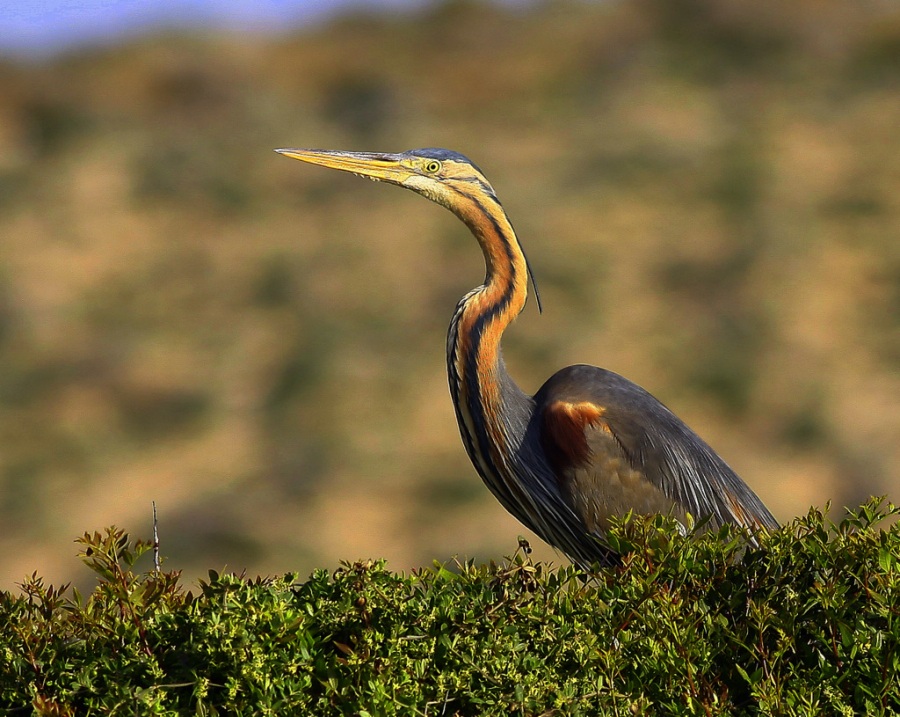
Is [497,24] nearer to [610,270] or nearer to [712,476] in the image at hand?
[610,270]

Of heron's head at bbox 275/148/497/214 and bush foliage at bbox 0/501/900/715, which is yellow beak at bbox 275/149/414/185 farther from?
bush foliage at bbox 0/501/900/715

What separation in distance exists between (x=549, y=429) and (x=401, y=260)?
15.0m

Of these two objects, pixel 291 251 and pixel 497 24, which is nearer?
pixel 291 251

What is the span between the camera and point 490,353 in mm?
5688

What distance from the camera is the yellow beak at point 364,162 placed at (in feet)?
18.4

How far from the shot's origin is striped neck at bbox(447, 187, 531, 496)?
565cm

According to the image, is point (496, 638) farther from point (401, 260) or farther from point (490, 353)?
point (401, 260)

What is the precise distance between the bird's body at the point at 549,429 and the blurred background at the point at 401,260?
24.1 ft

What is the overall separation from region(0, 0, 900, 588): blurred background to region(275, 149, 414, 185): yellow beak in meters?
7.72

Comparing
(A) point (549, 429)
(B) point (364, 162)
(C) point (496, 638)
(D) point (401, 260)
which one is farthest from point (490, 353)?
(D) point (401, 260)

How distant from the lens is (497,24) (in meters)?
29.7

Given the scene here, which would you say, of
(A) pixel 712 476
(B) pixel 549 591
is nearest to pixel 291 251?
(A) pixel 712 476

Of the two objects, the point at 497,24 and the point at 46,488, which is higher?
the point at 497,24

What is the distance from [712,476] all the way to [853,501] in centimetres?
948
